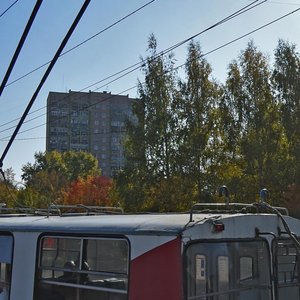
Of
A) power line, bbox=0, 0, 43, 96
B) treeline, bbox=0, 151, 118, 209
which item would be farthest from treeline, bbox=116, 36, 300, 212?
power line, bbox=0, 0, 43, 96

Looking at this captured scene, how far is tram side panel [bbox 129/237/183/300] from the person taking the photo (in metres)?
4.30

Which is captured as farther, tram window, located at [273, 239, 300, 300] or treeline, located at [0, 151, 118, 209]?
treeline, located at [0, 151, 118, 209]

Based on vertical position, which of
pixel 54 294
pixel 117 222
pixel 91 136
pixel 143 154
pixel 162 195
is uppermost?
pixel 91 136

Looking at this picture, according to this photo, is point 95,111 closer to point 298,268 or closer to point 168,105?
point 168,105

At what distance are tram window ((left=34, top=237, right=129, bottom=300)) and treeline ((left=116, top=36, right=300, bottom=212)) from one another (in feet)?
70.9

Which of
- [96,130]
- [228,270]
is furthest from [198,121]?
[96,130]

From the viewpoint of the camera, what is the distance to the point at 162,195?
27.4 m

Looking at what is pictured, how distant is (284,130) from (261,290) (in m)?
24.5

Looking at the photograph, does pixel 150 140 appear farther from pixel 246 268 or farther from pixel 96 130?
pixel 96 130

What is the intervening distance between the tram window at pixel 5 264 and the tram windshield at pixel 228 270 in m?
2.37

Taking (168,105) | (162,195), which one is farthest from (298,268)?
(168,105)

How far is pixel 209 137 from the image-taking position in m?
28.2

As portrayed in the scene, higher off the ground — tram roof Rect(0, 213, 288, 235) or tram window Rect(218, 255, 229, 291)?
tram roof Rect(0, 213, 288, 235)

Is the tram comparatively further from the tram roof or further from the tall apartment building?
the tall apartment building
